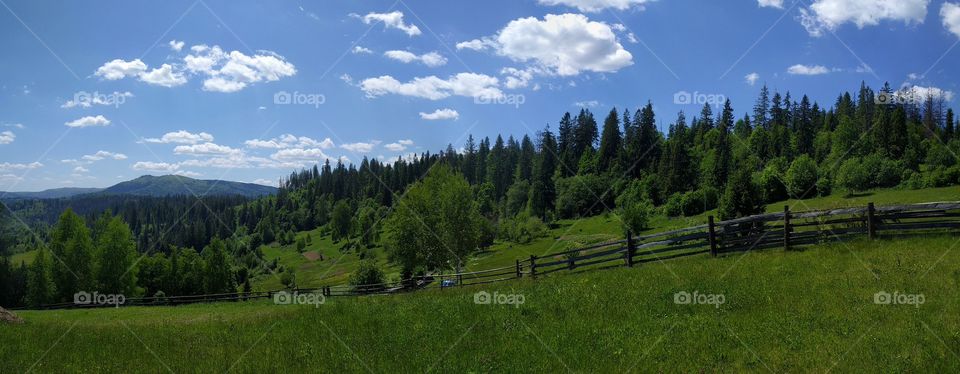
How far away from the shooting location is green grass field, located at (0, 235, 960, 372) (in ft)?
28.8

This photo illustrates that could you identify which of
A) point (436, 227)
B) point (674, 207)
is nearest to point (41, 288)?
point (436, 227)

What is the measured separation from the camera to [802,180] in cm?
9275

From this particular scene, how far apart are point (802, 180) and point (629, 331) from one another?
99302mm

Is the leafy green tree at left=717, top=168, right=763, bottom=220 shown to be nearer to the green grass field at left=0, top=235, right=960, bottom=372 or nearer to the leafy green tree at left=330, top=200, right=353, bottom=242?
the green grass field at left=0, top=235, right=960, bottom=372

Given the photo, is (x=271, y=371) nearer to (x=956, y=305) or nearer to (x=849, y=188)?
(x=956, y=305)

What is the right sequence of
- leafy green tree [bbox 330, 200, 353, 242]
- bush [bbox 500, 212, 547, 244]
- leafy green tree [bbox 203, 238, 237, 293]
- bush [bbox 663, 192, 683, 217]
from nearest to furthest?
leafy green tree [bbox 203, 238, 237, 293] → bush [bbox 663, 192, 683, 217] → bush [bbox 500, 212, 547, 244] → leafy green tree [bbox 330, 200, 353, 242]

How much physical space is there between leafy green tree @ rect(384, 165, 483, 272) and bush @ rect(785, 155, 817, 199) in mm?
70188

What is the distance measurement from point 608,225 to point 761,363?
296 feet

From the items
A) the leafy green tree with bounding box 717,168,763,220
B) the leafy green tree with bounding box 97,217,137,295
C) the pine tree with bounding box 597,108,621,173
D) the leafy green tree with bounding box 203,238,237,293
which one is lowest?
the leafy green tree with bounding box 203,238,237,293

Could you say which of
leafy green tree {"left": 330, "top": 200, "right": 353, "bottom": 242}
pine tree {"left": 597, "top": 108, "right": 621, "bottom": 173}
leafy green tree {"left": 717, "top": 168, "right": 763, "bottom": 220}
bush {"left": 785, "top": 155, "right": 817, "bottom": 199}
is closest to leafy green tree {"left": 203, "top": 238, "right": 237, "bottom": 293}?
leafy green tree {"left": 330, "top": 200, "right": 353, "bottom": 242}

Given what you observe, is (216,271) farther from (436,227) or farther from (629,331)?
(629,331)

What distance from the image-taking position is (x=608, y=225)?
316 feet

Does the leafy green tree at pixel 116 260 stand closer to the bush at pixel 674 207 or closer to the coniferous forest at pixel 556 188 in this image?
the coniferous forest at pixel 556 188

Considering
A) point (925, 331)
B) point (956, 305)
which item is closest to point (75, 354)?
point (925, 331)
